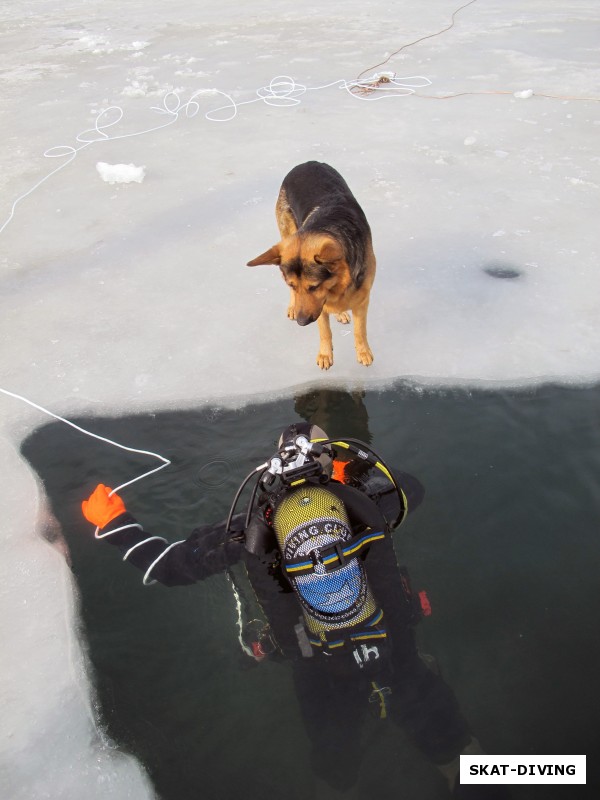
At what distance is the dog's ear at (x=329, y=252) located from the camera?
3.19m

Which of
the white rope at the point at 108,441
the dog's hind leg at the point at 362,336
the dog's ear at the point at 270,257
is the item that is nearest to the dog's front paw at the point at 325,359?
the dog's hind leg at the point at 362,336

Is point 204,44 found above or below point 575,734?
above

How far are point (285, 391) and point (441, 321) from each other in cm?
134

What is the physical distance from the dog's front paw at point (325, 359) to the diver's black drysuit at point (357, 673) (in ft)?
5.72

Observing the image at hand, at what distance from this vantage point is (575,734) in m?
2.27

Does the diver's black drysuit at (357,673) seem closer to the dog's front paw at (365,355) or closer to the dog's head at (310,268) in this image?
the dog's head at (310,268)

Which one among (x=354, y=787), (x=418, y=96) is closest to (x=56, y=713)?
(x=354, y=787)

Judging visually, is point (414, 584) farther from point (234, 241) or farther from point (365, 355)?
point (234, 241)

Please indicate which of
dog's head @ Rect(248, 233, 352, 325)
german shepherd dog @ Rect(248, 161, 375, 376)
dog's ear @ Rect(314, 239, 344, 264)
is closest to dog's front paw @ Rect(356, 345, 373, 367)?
german shepherd dog @ Rect(248, 161, 375, 376)

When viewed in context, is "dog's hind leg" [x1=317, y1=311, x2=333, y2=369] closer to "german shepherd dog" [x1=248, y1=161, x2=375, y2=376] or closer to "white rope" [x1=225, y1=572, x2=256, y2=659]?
"german shepherd dog" [x1=248, y1=161, x2=375, y2=376]

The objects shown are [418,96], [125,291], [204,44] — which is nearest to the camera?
[125,291]

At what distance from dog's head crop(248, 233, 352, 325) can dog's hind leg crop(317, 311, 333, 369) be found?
0.39 meters

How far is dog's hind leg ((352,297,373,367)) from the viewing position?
12.6 ft

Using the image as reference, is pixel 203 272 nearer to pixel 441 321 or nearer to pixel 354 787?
pixel 441 321
